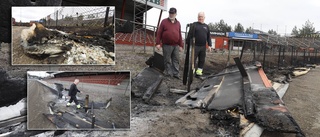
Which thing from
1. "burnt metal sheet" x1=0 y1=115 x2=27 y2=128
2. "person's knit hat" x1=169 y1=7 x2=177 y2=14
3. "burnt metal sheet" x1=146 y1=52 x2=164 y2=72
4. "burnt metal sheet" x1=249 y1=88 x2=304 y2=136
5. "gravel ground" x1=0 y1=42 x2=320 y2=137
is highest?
"person's knit hat" x1=169 y1=7 x2=177 y2=14

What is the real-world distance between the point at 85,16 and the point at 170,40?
10.8 ft

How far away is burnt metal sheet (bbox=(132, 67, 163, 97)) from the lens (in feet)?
12.5

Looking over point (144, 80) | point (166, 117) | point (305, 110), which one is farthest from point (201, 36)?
point (166, 117)

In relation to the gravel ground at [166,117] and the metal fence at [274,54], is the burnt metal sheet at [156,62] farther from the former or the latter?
the metal fence at [274,54]

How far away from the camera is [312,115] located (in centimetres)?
395

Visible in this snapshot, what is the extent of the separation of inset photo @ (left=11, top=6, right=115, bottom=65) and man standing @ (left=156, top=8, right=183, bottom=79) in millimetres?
2911

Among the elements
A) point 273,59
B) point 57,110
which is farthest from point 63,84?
point 273,59

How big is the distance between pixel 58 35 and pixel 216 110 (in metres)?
2.08

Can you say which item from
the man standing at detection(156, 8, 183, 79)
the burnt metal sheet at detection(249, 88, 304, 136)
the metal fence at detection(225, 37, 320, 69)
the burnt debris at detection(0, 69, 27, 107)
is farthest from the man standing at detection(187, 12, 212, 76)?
the metal fence at detection(225, 37, 320, 69)

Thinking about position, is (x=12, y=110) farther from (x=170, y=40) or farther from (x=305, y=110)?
(x=305, y=110)

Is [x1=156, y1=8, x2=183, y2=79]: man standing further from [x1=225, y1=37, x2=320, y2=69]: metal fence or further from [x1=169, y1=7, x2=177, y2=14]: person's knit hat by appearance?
[x1=225, y1=37, x2=320, y2=69]: metal fence

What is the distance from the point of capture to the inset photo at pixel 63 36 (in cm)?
170

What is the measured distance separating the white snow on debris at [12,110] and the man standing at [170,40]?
311 cm

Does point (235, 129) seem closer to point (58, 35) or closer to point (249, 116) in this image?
point (249, 116)
